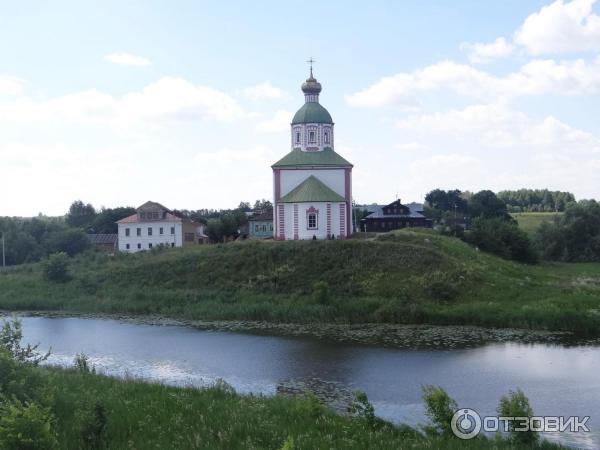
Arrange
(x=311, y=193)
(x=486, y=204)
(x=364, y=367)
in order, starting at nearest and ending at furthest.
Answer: (x=364, y=367) < (x=311, y=193) < (x=486, y=204)

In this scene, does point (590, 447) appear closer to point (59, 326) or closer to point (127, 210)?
point (59, 326)

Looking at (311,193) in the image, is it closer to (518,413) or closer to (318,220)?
(318,220)

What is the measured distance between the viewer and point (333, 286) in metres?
37.4

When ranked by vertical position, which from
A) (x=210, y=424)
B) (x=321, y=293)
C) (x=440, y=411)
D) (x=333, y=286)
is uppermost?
(x=333, y=286)

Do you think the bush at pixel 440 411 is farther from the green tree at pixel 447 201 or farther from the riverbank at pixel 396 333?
the green tree at pixel 447 201

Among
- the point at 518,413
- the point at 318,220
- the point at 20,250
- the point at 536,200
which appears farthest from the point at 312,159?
the point at 536,200

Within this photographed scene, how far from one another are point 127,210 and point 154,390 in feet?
198

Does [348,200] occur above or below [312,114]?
below

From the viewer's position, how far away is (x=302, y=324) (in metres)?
33.2

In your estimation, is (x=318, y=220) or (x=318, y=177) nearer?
(x=318, y=220)

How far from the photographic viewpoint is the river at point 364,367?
18.4m

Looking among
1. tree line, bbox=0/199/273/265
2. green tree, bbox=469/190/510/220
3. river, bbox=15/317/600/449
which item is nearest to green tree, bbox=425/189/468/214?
green tree, bbox=469/190/510/220

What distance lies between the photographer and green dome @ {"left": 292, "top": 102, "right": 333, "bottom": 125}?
4797 cm

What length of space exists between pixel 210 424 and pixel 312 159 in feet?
113
